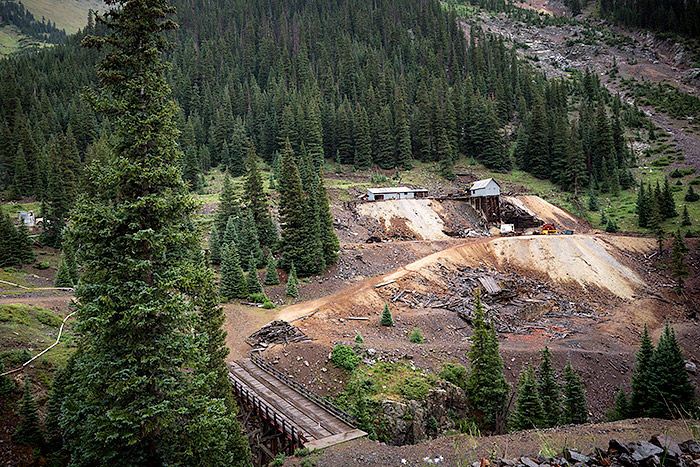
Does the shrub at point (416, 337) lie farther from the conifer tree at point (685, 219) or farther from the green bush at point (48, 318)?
the conifer tree at point (685, 219)

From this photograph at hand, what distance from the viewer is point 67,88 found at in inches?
4395

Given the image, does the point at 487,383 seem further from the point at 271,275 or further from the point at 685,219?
the point at 685,219

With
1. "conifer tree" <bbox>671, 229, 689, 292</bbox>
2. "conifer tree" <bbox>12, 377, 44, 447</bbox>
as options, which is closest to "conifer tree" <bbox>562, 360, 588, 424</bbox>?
"conifer tree" <bbox>12, 377, 44, 447</bbox>

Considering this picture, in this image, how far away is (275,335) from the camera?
31797mm

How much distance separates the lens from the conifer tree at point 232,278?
3897 centimetres

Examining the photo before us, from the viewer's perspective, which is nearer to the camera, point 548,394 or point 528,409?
point 528,409

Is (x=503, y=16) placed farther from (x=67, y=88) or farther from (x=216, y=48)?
(x=67, y=88)

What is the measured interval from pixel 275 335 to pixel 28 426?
1693 centimetres

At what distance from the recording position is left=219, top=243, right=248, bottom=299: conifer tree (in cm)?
3897

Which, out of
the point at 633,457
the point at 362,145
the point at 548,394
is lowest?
the point at 548,394

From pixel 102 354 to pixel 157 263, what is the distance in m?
3.18

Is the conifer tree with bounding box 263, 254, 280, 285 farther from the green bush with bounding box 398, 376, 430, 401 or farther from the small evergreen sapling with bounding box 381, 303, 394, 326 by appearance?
the green bush with bounding box 398, 376, 430, 401

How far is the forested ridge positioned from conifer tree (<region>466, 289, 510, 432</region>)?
5832 centimetres

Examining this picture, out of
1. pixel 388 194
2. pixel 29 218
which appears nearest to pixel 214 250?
pixel 388 194
